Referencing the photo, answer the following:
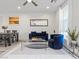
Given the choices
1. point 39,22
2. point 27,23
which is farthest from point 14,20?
point 39,22

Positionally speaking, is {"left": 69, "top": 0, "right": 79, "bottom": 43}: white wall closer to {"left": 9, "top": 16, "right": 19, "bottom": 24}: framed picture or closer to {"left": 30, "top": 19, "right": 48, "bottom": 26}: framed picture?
{"left": 30, "top": 19, "right": 48, "bottom": 26}: framed picture

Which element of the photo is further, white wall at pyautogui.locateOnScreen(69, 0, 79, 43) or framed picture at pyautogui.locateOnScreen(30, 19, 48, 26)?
framed picture at pyautogui.locateOnScreen(30, 19, 48, 26)

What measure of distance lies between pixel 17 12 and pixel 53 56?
12.4 m

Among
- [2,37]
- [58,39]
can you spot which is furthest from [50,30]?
[58,39]

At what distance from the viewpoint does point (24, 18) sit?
46.5 feet

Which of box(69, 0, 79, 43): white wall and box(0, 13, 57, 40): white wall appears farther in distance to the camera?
box(0, 13, 57, 40): white wall

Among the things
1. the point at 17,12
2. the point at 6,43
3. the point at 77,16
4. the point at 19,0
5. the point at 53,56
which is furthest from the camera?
the point at 17,12

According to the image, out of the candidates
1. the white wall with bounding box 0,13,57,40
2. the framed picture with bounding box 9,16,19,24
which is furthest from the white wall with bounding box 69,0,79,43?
the framed picture with bounding box 9,16,19,24

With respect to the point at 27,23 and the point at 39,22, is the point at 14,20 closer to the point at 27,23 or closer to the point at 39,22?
the point at 27,23

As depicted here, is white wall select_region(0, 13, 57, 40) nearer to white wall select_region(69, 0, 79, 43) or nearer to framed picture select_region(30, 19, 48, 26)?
framed picture select_region(30, 19, 48, 26)

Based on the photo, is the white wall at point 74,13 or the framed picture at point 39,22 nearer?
the white wall at point 74,13

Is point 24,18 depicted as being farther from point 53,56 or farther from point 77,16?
point 53,56

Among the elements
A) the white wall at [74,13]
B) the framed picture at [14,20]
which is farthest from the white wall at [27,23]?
the white wall at [74,13]

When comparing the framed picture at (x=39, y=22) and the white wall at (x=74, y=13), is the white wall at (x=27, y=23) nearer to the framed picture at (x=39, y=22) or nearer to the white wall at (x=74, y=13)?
the framed picture at (x=39, y=22)
